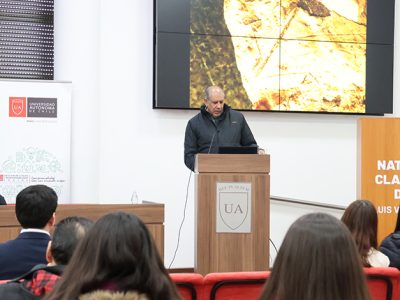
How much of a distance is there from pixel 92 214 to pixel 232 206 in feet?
3.36

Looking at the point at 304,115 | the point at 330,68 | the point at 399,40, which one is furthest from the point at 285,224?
the point at 399,40

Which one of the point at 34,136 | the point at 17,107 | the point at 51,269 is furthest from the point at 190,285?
the point at 17,107

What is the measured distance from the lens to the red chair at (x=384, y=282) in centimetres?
311

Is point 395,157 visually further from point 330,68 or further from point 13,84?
point 13,84

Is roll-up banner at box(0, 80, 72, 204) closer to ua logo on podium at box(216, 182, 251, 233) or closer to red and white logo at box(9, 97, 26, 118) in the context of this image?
red and white logo at box(9, 97, 26, 118)

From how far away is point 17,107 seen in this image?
22.5ft

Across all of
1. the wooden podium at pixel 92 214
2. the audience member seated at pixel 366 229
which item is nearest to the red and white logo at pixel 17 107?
the wooden podium at pixel 92 214

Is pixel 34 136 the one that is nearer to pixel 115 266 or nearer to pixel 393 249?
pixel 393 249

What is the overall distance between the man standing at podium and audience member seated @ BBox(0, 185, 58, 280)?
2475 millimetres

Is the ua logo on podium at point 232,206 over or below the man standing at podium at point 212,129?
below

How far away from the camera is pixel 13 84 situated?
6879mm

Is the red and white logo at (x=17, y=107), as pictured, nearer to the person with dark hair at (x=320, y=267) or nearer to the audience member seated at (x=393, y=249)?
the audience member seated at (x=393, y=249)

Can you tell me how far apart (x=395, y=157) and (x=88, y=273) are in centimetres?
395

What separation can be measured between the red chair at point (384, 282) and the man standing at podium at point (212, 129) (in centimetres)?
265
